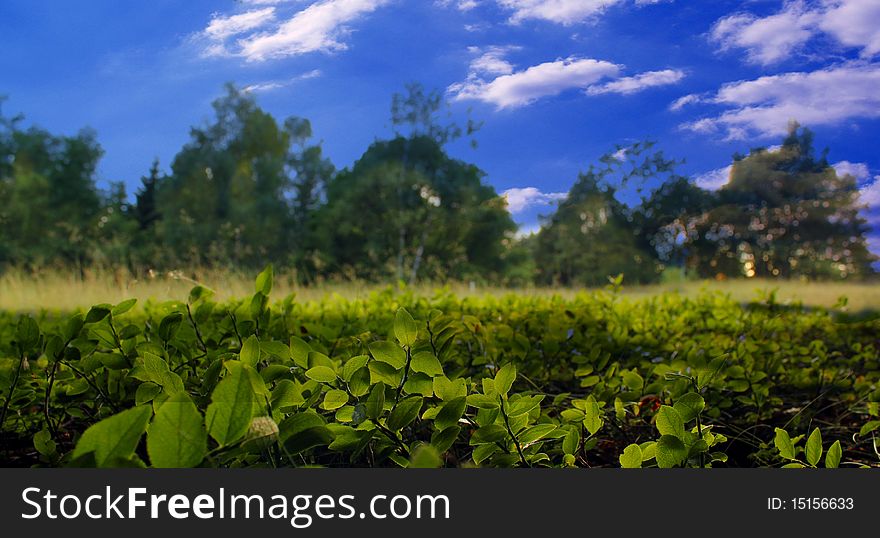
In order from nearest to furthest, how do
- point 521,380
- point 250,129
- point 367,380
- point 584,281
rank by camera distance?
point 367,380 → point 521,380 → point 584,281 → point 250,129

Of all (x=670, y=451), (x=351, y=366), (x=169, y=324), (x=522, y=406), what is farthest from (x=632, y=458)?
(x=169, y=324)

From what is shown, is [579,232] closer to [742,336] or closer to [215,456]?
[742,336]

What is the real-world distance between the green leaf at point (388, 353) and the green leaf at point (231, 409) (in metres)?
0.29

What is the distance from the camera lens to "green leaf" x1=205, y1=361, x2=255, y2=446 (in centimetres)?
51

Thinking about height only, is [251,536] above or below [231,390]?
below

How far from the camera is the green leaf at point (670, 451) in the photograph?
2.52 feet

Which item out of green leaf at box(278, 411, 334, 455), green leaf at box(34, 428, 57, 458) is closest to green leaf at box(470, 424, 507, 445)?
green leaf at box(278, 411, 334, 455)

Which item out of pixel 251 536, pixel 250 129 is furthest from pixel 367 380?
pixel 250 129

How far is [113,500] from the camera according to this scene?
1.84ft

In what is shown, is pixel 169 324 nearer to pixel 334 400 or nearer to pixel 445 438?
pixel 334 400

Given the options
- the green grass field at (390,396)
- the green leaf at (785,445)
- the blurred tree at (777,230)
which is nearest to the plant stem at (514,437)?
the green grass field at (390,396)

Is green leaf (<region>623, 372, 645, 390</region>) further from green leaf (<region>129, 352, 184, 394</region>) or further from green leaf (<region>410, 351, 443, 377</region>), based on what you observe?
green leaf (<region>129, 352, 184, 394</region>)

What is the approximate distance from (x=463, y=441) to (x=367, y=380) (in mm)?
341

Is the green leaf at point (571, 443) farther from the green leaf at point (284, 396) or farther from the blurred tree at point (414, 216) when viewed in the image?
the blurred tree at point (414, 216)
